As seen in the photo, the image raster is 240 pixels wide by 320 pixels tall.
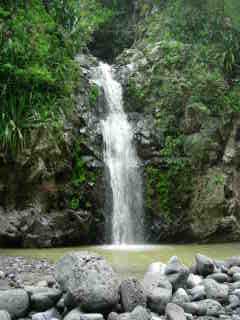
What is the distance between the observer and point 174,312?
500 centimetres

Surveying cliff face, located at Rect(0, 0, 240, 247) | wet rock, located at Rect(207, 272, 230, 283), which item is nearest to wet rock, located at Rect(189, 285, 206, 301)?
wet rock, located at Rect(207, 272, 230, 283)

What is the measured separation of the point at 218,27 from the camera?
17.3 m

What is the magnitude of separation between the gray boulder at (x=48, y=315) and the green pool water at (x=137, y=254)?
243 cm

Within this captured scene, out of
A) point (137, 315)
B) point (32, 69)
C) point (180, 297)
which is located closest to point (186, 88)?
point (32, 69)

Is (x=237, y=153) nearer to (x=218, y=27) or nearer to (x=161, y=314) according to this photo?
(x=218, y=27)

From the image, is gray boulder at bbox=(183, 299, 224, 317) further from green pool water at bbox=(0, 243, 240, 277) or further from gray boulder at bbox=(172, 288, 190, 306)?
green pool water at bbox=(0, 243, 240, 277)

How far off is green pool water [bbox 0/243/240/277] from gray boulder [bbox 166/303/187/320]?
2324 mm

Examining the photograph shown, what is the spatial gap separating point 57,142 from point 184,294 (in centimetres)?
766

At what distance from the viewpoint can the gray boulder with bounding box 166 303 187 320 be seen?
4.91 m

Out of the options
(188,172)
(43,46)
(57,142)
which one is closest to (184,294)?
(57,142)

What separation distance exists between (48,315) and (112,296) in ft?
2.47

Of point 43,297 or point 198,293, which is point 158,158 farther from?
point 43,297

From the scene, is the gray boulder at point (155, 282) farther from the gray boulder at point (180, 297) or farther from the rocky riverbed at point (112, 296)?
the gray boulder at point (180, 297)

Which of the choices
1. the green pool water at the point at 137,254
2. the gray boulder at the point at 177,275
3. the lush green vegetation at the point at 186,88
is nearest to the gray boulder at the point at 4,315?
the gray boulder at the point at 177,275
